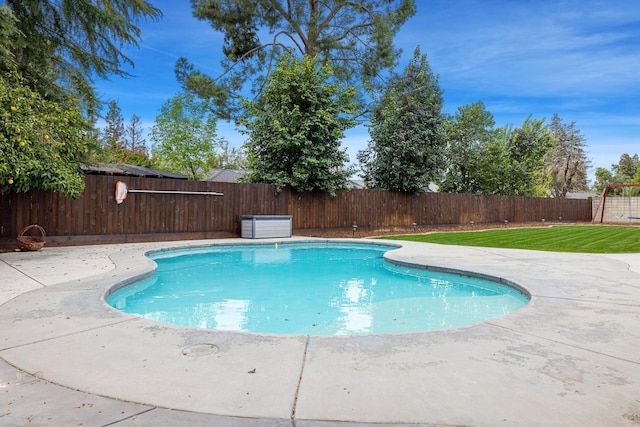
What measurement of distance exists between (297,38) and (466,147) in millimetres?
10017

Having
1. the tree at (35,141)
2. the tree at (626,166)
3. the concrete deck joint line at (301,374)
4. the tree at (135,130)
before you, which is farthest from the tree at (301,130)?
the tree at (626,166)

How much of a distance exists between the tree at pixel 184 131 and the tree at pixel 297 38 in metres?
7.07

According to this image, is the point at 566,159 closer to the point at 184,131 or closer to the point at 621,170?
the point at 621,170

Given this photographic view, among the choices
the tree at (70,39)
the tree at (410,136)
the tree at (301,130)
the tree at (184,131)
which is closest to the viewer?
the tree at (70,39)

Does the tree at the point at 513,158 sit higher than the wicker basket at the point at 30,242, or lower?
higher

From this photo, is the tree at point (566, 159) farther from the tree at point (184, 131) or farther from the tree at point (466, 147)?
the tree at point (184, 131)

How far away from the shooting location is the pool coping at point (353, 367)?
76.5 inches

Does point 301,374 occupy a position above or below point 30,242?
below

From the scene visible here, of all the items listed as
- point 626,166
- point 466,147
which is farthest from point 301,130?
point 626,166

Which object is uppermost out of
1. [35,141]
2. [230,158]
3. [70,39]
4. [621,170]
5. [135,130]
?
[135,130]

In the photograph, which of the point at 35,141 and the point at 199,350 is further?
the point at 35,141

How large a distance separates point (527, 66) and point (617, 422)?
63.2 ft

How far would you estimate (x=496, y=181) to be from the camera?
861 inches

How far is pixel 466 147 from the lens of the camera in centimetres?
2152
